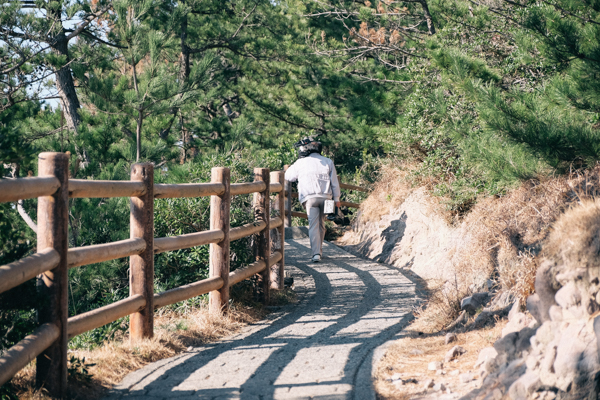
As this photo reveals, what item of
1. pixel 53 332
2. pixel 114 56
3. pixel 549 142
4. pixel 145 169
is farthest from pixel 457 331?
pixel 114 56

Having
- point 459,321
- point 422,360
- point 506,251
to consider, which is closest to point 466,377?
point 422,360

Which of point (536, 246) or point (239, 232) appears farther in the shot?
point (239, 232)

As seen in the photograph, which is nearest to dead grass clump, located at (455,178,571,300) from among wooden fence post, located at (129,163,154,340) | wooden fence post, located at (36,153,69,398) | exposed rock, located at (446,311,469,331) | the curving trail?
exposed rock, located at (446,311,469,331)

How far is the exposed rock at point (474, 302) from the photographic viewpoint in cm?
550

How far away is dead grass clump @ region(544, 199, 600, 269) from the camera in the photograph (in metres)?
3.40

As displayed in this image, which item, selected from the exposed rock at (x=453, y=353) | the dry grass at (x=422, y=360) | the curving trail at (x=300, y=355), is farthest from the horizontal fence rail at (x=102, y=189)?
the exposed rock at (x=453, y=353)

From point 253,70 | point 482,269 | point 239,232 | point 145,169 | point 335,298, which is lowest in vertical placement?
point 335,298

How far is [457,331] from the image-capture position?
525cm

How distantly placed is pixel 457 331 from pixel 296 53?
1434 centimetres

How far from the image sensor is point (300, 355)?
4.82 m

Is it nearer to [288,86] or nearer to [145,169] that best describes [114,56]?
[288,86]

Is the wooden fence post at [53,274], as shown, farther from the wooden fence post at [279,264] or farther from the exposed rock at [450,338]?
the wooden fence post at [279,264]

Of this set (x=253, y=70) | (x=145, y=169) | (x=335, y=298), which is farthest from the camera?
(x=253, y=70)

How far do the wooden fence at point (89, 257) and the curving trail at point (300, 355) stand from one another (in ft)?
1.55
